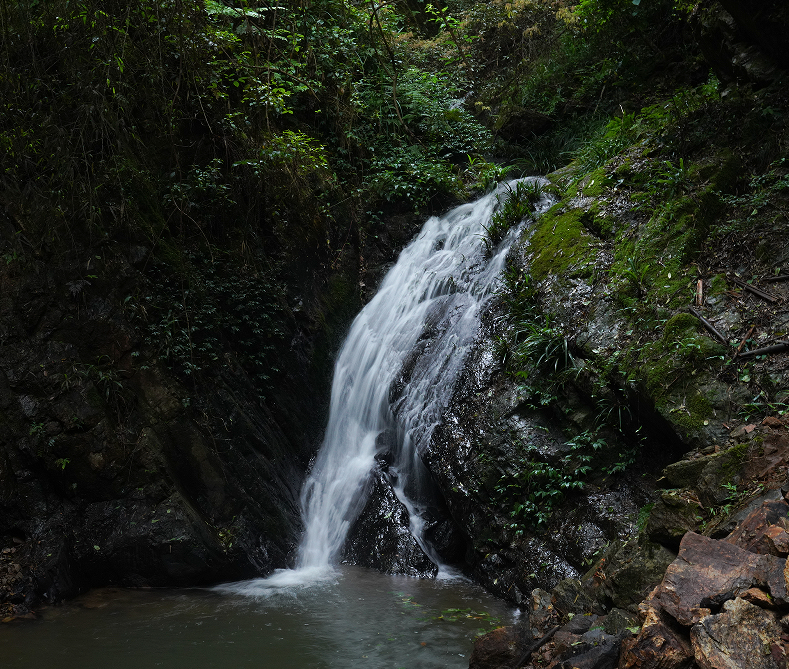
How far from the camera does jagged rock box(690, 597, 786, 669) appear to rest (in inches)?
90.5

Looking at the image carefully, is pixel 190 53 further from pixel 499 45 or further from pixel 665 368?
pixel 499 45

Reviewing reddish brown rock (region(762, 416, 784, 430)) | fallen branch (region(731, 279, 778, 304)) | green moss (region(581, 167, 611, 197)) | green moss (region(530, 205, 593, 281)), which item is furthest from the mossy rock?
green moss (region(581, 167, 611, 197))

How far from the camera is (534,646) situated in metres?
3.55

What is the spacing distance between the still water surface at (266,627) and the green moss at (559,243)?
368 cm

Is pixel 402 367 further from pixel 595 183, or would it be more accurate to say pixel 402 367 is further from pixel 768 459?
pixel 768 459

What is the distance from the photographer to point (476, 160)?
1083 cm

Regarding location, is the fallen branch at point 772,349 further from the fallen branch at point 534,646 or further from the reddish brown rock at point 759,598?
the fallen branch at point 534,646

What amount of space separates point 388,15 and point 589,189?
6.77 metres

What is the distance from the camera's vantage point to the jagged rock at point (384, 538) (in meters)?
6.36

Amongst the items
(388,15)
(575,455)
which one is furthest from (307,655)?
(388,15)

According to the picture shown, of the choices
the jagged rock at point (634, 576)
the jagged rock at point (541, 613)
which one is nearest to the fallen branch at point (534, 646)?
the jagged rock at point (541, 613)

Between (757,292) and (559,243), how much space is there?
96.8 inches

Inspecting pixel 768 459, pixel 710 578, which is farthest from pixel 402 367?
pixel 710 578

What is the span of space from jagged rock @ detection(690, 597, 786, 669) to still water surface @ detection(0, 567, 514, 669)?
217 cm
